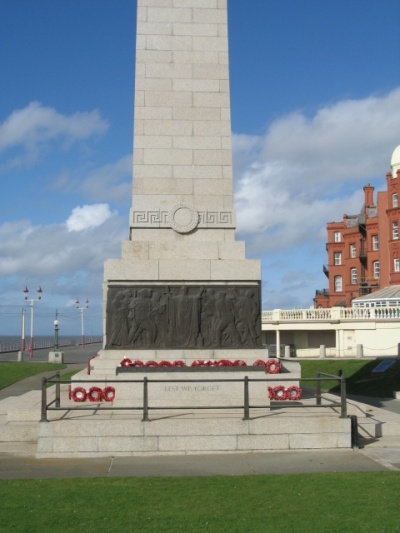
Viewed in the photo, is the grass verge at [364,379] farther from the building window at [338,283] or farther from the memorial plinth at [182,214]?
the building window at [338,283]

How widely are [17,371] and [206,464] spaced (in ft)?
77.0

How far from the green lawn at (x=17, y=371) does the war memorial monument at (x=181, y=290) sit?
12.4m

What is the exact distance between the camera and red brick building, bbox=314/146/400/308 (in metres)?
58.7

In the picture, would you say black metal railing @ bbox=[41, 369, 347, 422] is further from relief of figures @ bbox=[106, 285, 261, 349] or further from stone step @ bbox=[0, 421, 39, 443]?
relief of figures @ bbox=[106, 285, 261, 349]

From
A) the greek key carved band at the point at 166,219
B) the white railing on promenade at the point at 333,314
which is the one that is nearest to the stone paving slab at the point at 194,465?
the greek key carved band at the point at 166,219

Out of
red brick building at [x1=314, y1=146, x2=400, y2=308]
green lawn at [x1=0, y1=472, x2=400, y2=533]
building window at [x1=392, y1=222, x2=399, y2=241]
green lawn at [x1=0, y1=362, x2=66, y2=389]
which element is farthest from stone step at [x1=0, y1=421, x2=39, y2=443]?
building window at [x1=392, y1=222, x2=399, y2=241]

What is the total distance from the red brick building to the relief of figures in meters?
44.6

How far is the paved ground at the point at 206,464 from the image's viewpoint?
9828 mm

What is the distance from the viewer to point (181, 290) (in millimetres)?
A: 15938

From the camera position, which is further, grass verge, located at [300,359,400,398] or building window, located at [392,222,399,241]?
building window, located at [392,222,399,241]

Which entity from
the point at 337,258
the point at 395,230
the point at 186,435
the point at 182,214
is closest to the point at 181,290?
the point at 182,214

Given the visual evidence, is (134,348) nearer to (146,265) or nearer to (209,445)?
(146,265)

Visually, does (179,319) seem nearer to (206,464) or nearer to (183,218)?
(183,218)

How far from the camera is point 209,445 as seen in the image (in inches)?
442
